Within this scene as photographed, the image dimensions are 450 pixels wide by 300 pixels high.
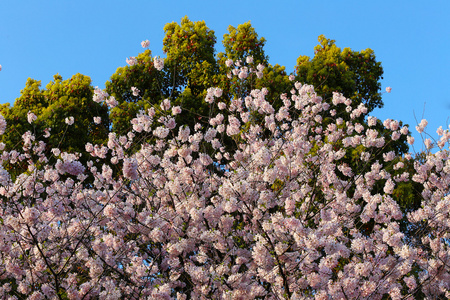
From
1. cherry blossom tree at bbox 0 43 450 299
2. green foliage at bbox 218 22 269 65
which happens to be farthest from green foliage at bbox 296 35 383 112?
cherry blossom tree at bbox 0 43 450 299

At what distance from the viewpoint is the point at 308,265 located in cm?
472

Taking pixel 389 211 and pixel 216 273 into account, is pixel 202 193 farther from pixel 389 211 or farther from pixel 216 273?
pixel 389 211

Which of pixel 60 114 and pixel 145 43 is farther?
pixel 60 114

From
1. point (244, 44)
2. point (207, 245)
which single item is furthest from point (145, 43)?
point (244, 44)

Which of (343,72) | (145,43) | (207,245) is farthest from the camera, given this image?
(343,72)

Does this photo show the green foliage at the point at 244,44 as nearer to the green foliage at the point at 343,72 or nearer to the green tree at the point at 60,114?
the green foliage at the point at 343,72

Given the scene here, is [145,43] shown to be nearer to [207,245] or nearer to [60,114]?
[207,245]

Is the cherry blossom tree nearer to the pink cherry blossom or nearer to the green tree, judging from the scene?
the pink cherry blossom

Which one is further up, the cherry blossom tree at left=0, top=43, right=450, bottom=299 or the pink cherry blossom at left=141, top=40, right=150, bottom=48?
the pink cherry blossom at left=141, top=40, right=150, bottom=48

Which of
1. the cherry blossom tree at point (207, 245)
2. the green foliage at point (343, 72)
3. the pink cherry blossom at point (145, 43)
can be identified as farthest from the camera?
the green foliage at point (343, 72)

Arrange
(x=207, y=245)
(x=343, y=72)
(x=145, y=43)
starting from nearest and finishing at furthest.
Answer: (x=207, y=245) < (x=145, y=43) < (x=343, y=72)

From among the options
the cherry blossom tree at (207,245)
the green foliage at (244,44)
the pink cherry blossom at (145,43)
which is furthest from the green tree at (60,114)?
the cherry blossom tree at (207,245)

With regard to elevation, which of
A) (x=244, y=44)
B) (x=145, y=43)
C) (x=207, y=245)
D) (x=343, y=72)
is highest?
(x=244, y=44)

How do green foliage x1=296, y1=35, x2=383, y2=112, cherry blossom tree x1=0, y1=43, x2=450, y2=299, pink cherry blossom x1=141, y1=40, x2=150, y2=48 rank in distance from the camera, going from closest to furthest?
cherry blossom tree x1=0, y1=43, x2=450, y2=299 → pink cherry blossom x1=141, y1=40, x2=150, y2=48 → green foliage x1=296, y1=35, x2=383, y2=112
